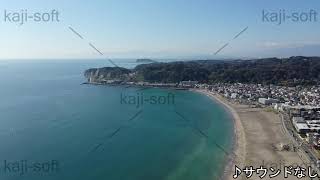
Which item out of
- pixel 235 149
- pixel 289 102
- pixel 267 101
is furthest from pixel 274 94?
pixel 235 149

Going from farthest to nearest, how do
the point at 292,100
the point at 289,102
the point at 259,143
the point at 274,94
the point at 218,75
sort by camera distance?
1. the point at 218,75
2. the point at 274,94
3. the point at 292,100
4. the point at 289,102
5. the point at 259,143

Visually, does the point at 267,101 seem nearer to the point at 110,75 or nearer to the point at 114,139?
the point at 114,139

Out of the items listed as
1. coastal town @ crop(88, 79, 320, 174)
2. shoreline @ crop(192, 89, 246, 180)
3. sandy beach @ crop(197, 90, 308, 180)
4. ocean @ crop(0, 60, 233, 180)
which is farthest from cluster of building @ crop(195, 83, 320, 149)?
ocean @ crop(0, 60, 233, 180)

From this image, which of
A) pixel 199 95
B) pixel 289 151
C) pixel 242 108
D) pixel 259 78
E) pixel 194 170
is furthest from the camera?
pixel 259 78

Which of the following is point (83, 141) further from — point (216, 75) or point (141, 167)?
point (216, 75)

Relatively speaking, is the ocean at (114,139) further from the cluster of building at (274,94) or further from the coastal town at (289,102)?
the cluster of building at (274,94)

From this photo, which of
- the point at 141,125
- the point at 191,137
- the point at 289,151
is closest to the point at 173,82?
the point at 141,125
